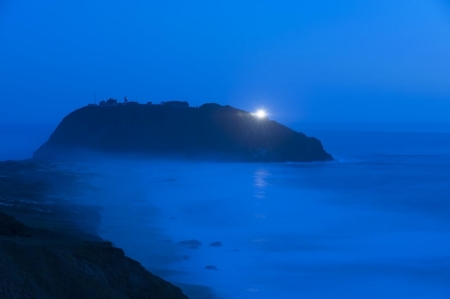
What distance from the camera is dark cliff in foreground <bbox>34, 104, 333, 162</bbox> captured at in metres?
98.8

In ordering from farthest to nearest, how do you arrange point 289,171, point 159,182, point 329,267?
point 289,171
point 159,182
point 329,267

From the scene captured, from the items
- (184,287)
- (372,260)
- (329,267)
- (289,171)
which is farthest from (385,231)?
(289,171)

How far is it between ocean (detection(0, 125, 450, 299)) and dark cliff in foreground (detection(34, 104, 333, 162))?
21.6m

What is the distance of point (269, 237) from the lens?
3456 centimetres

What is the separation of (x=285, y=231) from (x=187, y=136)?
2604 inches

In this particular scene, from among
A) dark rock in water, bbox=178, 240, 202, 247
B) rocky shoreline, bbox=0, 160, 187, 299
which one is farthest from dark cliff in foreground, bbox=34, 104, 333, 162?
rocky shoreline, bbox=0, 160, 187, 299

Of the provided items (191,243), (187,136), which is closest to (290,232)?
(191,243)

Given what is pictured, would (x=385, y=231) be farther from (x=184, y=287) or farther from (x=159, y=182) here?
(x=159, y=182)

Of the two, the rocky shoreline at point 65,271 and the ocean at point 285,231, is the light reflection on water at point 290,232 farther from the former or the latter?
the rocky shoreline at point 65,271

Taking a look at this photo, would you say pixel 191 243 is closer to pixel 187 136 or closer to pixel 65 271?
pixel 65 271

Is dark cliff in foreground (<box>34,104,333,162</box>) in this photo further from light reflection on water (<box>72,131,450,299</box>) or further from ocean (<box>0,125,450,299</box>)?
light reflection on water (<box>72,131,450,299</box>)

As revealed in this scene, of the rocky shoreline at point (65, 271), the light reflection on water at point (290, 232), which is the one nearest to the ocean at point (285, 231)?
the light reflection on water at point (290, 232)

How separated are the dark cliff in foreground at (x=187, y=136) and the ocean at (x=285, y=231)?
70.9 feet

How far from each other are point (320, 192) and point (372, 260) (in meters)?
32.3
